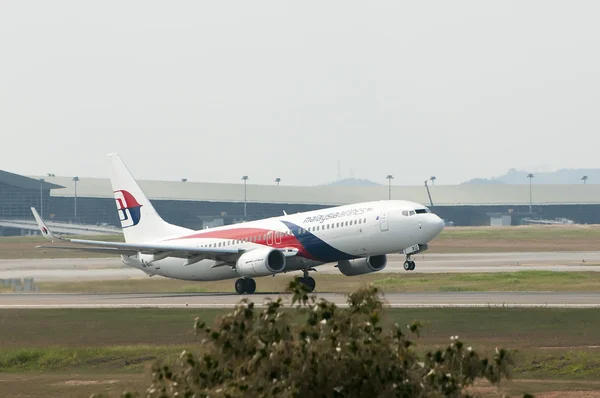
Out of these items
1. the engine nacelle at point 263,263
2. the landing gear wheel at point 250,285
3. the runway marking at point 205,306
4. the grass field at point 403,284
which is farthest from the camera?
the grass field at point 403,284

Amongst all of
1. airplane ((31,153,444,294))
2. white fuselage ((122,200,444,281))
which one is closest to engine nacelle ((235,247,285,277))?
airplane ((31,153,444,294))

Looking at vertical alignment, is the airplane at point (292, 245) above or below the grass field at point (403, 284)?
above

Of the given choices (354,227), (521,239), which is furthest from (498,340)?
(521,239)

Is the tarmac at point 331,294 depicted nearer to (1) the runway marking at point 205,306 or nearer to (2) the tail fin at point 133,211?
(1) the runway marking at point 205,306

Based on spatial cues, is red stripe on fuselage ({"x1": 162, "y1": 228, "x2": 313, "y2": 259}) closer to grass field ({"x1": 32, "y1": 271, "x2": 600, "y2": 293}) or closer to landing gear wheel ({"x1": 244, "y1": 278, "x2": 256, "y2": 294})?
landing gear wheel ({"x1": 244, "y1": 278, "x2": 256, "y2": 294})

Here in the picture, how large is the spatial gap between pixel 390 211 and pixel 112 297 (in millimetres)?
14467

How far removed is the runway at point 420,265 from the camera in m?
74.9

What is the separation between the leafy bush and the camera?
1368cm

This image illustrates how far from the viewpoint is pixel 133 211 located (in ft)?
212

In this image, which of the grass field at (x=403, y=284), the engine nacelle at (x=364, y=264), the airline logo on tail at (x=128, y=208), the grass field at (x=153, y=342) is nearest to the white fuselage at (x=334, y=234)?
the engine nacelle at (x=364, y=264)

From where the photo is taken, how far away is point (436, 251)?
11288 centimetres

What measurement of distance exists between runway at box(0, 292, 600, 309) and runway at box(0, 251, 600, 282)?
12882mm

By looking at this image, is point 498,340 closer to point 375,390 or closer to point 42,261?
point 375,390

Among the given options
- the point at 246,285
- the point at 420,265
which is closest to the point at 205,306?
the point at 246,285
